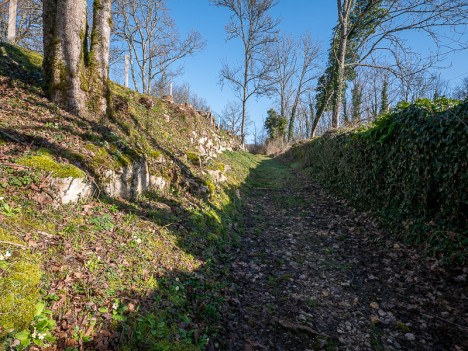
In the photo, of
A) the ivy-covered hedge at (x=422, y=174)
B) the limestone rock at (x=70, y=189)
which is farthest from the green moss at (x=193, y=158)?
the ivy-covered hedge at (x=422, y=174)

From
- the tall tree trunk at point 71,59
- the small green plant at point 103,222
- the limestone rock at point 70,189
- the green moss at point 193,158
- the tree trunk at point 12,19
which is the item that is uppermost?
the tree trunk at point 12,19

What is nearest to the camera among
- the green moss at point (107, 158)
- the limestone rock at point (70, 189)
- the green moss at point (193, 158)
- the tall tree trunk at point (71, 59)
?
the limestone rock at point (70, 189)

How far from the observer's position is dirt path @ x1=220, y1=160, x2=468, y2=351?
308 centimetres

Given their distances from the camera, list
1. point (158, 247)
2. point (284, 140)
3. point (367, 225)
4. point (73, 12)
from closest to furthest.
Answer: point (158, 247), point (73, 12), point (367, 225), point (284, 140)

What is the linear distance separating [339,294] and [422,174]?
2.82 meters

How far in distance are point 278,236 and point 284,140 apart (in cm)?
2860

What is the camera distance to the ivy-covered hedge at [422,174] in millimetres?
3975

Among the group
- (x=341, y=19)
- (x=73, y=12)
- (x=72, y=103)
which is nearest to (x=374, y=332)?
(x=72, y=103)

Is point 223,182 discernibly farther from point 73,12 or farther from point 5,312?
point 5,312

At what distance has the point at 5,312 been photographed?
196cm

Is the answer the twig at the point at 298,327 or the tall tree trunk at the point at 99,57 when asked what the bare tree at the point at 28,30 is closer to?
the tall tree trunk at the point at 99,57

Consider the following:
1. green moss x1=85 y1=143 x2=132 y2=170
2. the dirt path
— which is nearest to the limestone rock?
green moss x1=85 y1=143 x2=132 y2=170

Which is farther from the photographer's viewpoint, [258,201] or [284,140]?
[284,140]

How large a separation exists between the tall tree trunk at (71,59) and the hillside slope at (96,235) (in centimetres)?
40
